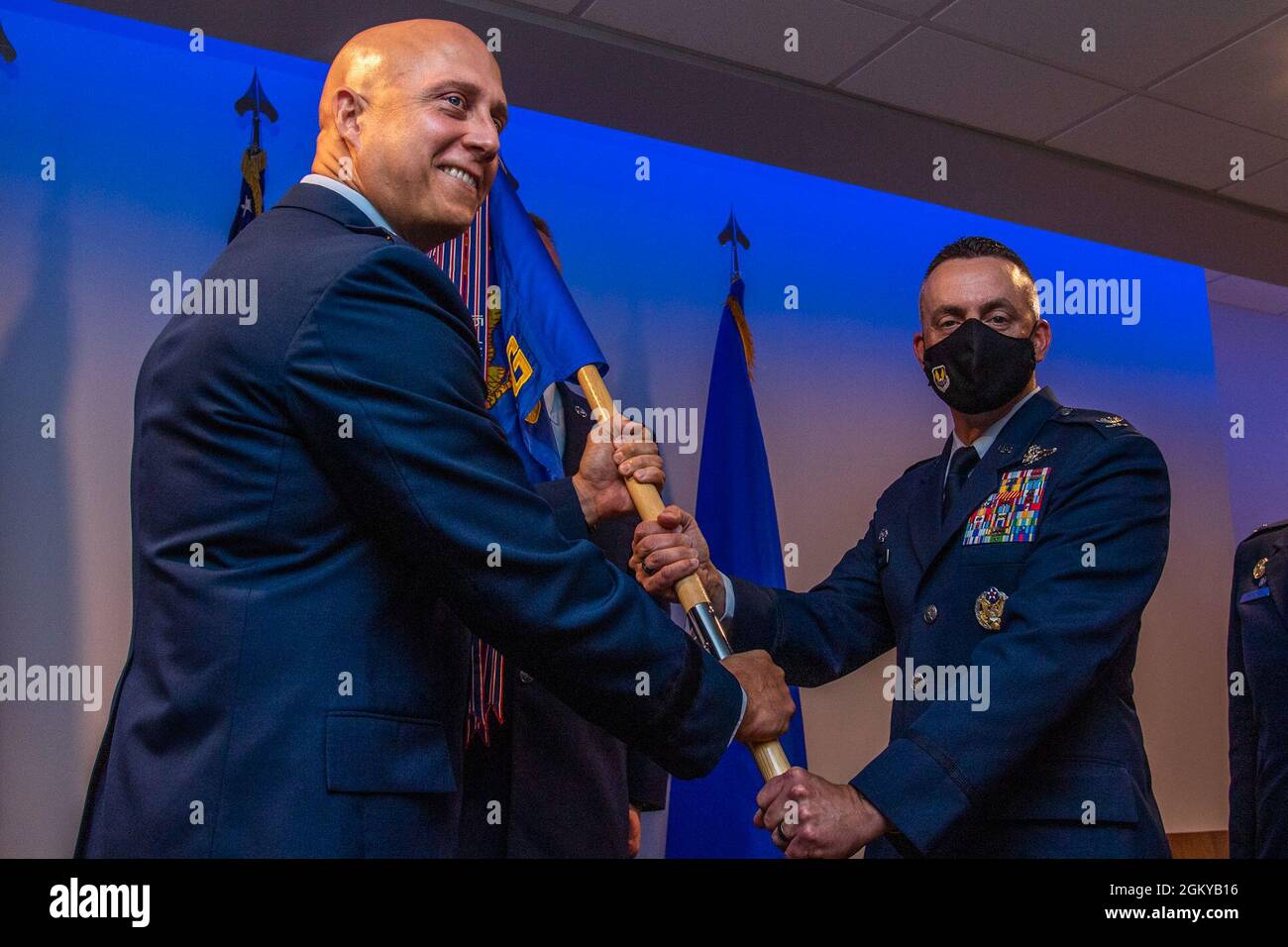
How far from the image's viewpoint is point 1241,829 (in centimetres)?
286

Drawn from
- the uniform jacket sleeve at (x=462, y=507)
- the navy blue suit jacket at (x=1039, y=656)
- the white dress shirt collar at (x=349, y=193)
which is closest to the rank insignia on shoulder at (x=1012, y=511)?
the navy blue suit jacket at (x=1039, y=656)

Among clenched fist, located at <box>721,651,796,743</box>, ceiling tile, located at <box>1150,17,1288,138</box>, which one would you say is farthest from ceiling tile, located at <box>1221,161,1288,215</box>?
clenched fist, located at <box>721,651,796,743</box>

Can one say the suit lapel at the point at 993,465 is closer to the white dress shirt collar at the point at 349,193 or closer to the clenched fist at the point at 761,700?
the clenched fist at the point at 761,700

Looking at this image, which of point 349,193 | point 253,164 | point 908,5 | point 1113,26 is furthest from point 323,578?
point 1113,26

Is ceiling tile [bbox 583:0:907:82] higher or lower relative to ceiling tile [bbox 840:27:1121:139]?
higher

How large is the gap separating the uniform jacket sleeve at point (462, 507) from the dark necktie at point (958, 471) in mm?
830

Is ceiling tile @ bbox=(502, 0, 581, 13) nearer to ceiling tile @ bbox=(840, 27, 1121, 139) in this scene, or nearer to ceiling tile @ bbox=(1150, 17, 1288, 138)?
ceiling tile @ bbox=(840, 27, 1121, 139)

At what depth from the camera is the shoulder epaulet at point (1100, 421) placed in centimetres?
192

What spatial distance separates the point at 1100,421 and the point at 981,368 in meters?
0.24

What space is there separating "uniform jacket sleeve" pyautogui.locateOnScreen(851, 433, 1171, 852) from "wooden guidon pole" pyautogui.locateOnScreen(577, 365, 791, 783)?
128 millimetres

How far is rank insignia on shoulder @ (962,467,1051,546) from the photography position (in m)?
1.89

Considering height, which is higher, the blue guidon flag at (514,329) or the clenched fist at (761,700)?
the blue guidon flag at (514,329)
